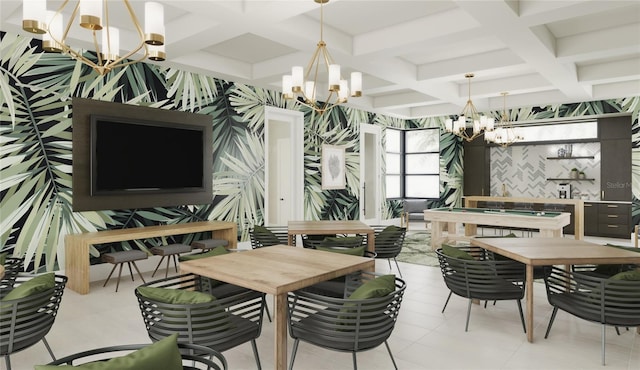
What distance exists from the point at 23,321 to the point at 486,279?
3263 millimetres

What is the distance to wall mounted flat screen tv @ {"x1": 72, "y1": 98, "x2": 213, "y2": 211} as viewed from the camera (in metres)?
5.14

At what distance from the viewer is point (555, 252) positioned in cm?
346

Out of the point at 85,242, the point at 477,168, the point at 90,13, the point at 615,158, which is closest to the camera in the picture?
the point at 90,13

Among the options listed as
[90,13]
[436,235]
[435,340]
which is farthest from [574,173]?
[90,13]

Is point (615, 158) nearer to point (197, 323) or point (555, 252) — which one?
point (555, 252)

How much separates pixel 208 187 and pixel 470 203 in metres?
6.38

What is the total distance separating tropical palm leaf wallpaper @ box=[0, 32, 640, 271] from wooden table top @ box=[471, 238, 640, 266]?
411 centimetres

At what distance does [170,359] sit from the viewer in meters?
1.43

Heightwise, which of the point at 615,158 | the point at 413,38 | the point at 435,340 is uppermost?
→ the point at 413,38

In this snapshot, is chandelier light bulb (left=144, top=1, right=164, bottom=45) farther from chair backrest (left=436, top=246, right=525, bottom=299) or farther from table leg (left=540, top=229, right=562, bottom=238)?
table leg (left=540, top=229, right=562, bottom=238)

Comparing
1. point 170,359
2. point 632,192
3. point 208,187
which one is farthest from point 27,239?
point 632,192

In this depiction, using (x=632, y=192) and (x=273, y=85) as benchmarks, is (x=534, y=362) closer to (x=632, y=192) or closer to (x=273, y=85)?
(x=273, y=85)

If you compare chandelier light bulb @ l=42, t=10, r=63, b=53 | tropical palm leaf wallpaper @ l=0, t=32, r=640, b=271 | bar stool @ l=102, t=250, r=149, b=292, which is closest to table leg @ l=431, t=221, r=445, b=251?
tropical palm leaf wallpaper @ l=0, t=32, r=640, b=271

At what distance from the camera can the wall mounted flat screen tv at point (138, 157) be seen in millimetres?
5145
